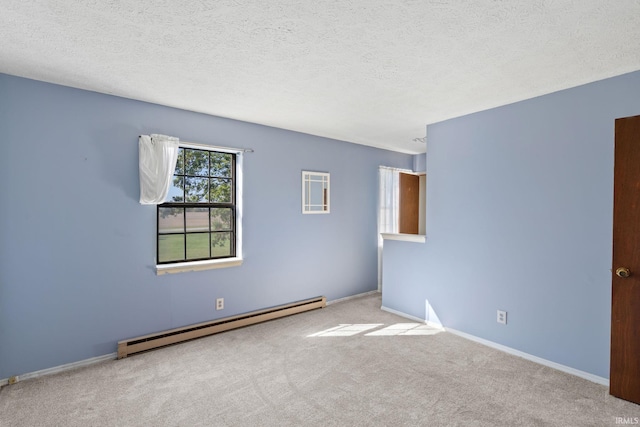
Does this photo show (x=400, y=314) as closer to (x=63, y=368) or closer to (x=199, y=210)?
(x=199, y=210)

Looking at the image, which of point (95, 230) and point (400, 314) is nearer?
point (95, 230)

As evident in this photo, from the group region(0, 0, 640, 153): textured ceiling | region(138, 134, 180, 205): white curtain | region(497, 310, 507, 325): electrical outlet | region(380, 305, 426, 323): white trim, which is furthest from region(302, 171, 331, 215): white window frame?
region(497, 310, 507, 325): electrical outlet

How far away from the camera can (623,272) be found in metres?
2.22

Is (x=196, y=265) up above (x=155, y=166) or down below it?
below

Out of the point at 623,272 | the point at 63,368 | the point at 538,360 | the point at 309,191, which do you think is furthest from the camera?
the point at 309,191

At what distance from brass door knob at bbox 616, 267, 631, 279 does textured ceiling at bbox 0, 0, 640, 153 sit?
1439 mm

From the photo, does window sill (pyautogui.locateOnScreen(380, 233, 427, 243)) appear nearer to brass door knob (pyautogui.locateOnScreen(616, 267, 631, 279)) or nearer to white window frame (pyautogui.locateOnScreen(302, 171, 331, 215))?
white window frame (pyautogui.locateOnScreen(302, 171, 331, 215))

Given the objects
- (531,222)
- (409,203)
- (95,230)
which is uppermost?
(409,203)

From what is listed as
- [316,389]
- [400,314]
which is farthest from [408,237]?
[316,389]

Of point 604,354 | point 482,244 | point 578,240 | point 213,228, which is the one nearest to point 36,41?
point 213,228

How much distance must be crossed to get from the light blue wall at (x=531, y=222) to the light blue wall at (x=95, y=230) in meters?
1.94

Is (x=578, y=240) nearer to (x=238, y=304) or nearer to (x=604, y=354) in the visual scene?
(x=604, y=354)

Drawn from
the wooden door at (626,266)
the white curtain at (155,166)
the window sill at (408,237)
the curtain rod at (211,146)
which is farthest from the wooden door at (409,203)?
the white curtain at (155,166)

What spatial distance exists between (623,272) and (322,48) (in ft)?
8.44
